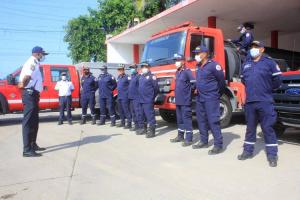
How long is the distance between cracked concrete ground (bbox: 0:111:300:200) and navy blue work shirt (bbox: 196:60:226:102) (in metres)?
1.05

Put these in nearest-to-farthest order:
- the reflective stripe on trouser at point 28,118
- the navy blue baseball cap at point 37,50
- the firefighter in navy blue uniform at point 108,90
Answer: the reflective stripe on trouser at point 28,118
the navy blue baseball cap at point 37,50
the firefighter in navy blue uniform at point 108,90

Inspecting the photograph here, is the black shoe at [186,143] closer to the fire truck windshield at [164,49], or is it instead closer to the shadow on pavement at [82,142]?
the shadow on pavement at [82,142]

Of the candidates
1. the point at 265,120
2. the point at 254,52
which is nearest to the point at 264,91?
the point at 265,120

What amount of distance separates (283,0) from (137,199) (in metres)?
11.4

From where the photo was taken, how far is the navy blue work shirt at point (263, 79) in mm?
5578

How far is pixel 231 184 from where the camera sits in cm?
469

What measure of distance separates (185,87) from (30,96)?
296 cm

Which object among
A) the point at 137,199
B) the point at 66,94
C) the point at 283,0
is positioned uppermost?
the point at 283,0

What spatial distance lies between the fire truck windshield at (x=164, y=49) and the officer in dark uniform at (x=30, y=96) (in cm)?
320

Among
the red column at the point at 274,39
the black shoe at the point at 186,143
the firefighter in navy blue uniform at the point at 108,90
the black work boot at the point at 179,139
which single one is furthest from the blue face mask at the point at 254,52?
the red column at the point at 274,39

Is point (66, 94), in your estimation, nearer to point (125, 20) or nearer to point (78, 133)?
point (78, 133)

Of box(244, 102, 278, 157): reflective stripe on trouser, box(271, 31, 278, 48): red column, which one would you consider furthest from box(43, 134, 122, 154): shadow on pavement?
box(271, 31, 278, 48): red column

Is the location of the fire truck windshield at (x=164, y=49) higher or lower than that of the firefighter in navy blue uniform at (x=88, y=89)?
higher

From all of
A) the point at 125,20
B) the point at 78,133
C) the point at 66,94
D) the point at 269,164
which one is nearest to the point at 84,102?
the point at 66,94
